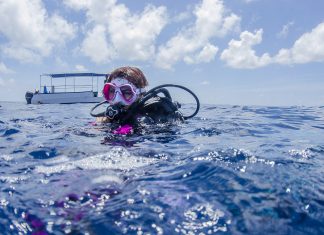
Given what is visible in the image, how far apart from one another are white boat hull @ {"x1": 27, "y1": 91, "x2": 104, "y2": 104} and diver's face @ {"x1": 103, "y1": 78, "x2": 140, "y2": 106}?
26628mm

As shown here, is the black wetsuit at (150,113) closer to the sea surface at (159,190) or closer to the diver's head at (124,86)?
the diver's head at (124,86)

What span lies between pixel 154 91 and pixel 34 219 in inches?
133

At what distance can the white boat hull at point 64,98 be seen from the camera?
1214 inches

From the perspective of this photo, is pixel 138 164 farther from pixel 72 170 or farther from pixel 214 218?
pixel 214 218

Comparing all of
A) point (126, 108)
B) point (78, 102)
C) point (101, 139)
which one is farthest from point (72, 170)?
point (78, 102)

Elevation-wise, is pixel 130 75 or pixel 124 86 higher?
pixel 130 75

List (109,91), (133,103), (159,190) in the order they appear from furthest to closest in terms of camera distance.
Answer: (109,91), (133,103), (159,190)

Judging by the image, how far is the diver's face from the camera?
529cm

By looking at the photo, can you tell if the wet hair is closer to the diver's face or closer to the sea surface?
the diver's face

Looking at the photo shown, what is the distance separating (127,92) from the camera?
17.5ft

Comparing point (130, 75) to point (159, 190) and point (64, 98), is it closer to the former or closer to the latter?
point (159, 190)

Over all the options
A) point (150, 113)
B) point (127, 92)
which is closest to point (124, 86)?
point (127, 92)

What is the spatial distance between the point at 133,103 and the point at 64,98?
27.4 metres

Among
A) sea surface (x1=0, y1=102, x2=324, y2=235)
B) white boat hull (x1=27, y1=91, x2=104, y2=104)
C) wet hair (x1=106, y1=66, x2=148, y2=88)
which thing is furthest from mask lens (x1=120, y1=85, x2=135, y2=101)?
white boat hull (x1=27, y1=91, x2=104, y2=104)
